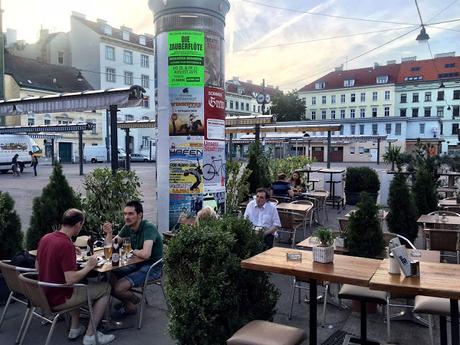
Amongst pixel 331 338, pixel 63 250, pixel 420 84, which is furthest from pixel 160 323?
pixel 420 84

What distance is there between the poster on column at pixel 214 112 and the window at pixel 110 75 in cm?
4940

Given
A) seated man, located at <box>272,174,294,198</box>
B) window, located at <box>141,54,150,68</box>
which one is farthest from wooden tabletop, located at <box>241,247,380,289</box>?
window, located at <box>141,54,150,68</box>

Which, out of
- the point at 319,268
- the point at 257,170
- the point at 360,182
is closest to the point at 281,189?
the point at 257,170

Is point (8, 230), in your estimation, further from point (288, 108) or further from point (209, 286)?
point (288, 108)

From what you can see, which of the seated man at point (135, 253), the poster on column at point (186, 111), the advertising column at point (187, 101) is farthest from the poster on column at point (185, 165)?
the seated man at point (135, 253)

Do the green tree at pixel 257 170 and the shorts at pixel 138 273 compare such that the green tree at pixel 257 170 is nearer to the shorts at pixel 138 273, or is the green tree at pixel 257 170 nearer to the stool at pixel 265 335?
the shorts at pixel 138 273

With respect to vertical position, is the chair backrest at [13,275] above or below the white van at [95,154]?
below

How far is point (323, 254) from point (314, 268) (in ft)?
0.66

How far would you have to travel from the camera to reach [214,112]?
703cm

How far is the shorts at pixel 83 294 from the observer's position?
388cm

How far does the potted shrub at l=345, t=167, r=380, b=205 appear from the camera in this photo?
1326cm

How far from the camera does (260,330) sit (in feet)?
10.0

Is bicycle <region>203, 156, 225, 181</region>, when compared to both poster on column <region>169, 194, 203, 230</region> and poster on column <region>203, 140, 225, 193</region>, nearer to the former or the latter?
poster on column <region>203, 140, 225, 193</region>

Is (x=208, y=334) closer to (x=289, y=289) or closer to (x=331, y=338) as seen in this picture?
(x=331, y=338)
